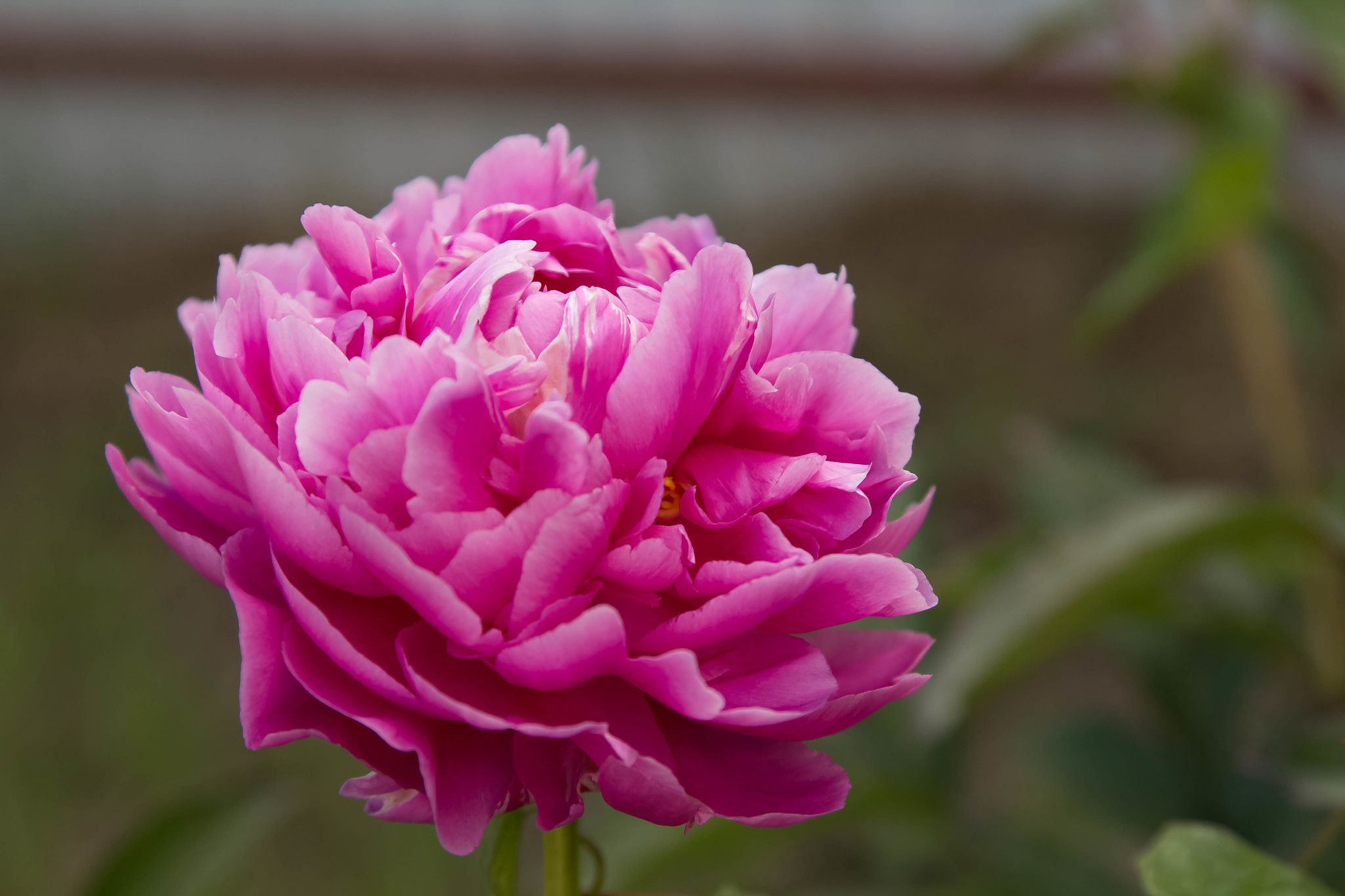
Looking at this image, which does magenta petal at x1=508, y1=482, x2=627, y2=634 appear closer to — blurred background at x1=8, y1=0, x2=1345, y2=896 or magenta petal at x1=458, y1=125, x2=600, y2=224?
magenta petal at x1=458, y1=125, x2=600, y2=224

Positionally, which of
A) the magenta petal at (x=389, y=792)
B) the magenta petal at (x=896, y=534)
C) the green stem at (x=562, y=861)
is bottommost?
the green stem at (x=562, y=861)

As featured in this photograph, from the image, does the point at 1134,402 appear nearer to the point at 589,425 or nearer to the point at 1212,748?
the point at 1212,748

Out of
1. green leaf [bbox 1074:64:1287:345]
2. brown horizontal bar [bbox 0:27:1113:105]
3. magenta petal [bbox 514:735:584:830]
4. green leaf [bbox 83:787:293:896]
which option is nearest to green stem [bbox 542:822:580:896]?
magenta petal [bbox 514:735:584:830]

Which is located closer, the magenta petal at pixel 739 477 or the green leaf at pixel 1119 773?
the magenta petal at pixel 739 477

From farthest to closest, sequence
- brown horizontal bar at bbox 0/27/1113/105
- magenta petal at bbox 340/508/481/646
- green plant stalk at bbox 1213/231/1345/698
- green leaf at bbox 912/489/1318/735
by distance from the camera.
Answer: brown horizontal bar at bbox 0/27/1113/105
green plant stalk at bbox 1213/231/1345/698
green leaf at bbox 912/489/1318/735
magenta petal at bbox 340/508/481/646

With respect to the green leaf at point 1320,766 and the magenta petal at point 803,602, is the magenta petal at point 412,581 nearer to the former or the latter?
the magenta petal at point 803,602

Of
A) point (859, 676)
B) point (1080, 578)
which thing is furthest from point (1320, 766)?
point (859, 676)

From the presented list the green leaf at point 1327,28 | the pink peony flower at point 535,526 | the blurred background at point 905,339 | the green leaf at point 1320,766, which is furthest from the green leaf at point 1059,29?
the pink peony flower at point 535,526
